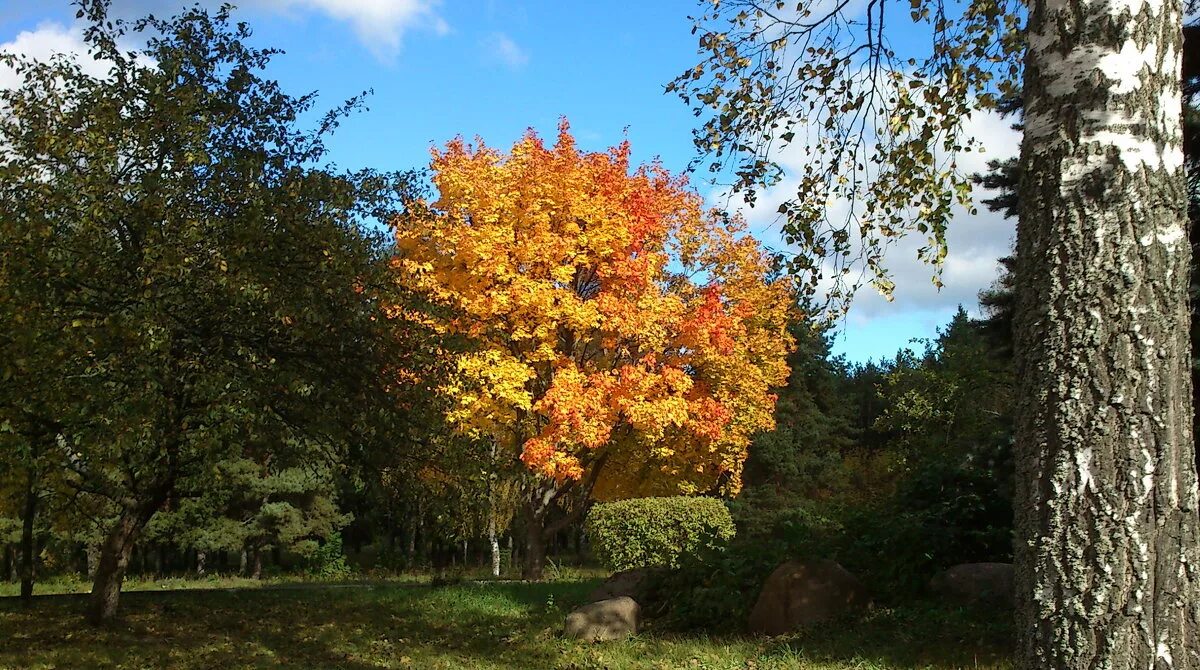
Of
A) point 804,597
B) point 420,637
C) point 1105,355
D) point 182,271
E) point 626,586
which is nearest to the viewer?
point 1105,355

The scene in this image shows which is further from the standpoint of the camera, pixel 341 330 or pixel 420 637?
pixel 420 637

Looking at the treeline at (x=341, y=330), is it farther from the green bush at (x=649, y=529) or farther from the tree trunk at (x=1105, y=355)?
the tree trunk at (x=1105, y=355)

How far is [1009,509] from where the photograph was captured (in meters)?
10.3

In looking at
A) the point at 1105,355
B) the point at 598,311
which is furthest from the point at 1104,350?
the point at 598,311

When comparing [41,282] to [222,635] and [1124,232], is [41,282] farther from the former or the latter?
[1124,232]

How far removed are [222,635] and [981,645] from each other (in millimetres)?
9092

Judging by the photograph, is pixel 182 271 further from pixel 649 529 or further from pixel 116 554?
pixel 649 529

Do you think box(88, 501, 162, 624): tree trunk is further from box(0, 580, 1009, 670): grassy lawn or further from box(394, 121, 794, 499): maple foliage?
box(394, 121, 794, 499): maple foliage

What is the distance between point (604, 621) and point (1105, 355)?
8.46 metres

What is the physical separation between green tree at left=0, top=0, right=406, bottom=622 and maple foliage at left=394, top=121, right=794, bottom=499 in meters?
3.89

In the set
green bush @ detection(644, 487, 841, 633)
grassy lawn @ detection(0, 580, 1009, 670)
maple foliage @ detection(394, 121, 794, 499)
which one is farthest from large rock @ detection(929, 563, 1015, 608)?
maple foliage @ detection(394, 121, 794, 499)

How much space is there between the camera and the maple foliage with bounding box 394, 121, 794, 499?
16.5 meters

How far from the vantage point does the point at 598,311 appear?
17.6 m

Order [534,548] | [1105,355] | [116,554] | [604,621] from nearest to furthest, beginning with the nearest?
1. [1105,355]
2. [604,621]
3. [116,554]
4. [534,548]
